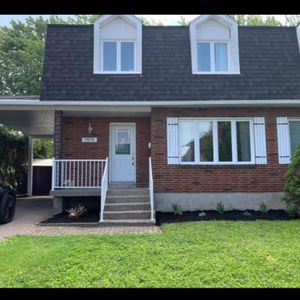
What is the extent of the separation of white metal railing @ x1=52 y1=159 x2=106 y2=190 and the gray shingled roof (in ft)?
7.05

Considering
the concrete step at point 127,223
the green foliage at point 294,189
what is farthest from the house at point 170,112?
the green foliage at point 294,189

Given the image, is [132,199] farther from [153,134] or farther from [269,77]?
[269,77]

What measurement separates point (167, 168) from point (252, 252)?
17.0 ft

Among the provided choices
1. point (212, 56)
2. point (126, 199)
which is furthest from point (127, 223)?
point (212, 56)

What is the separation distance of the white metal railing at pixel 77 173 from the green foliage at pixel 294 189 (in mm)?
5530

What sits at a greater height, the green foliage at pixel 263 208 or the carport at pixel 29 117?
the carport at pixel 29 117

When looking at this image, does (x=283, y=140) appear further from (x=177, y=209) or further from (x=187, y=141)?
(x=177, y=209)

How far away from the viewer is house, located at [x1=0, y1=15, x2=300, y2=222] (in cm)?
1012

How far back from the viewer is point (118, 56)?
11.1 meters

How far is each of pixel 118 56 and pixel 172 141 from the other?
3.57 metres

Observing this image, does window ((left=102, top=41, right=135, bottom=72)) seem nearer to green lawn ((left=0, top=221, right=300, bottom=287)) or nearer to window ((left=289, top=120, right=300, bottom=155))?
window ((left=289, top=120, right=300, bottom=155))

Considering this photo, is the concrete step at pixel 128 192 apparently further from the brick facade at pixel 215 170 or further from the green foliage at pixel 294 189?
the green foliage at pixel 294 189

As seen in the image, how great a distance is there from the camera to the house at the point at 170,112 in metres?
10.1

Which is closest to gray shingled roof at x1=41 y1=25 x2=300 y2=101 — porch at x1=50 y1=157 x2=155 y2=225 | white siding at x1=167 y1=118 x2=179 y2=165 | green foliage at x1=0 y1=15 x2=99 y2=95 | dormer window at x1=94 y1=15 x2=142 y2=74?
dormer window at x1=94 y1=15 x2=142 y2=74
